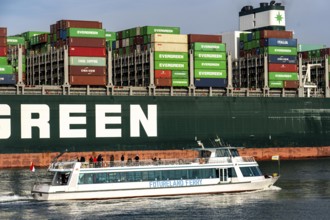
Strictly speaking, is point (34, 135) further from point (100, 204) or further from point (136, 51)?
point (100, 204)

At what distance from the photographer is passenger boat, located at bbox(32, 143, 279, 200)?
44812mm

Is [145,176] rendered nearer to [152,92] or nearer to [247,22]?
[152,92]

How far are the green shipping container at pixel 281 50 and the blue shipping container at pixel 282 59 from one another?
0.33m

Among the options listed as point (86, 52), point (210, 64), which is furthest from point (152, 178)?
point (210, 64)

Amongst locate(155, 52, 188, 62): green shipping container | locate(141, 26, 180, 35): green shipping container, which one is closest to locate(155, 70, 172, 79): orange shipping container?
locate(155, 52, 188, 62): green shipping container

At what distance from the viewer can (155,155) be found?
74062 millimetres

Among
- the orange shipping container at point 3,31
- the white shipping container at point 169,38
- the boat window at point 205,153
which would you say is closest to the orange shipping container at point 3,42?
the orange shipping container at point 3,31

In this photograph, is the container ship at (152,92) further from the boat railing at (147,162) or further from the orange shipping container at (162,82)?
the boat railing at (147,162)

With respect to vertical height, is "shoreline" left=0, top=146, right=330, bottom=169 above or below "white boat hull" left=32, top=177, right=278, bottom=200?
above

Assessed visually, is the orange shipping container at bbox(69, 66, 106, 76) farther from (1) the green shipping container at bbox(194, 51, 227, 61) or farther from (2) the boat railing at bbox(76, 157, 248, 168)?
(2) the boat railing at bbox(76, 157, 248, 168)

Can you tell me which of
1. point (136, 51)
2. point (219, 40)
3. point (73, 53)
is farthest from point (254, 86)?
point (73, 53)

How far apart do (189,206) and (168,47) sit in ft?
114

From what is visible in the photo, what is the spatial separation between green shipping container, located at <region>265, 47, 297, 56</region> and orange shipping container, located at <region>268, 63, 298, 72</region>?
46.0 inches

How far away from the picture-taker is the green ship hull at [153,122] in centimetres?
6956
